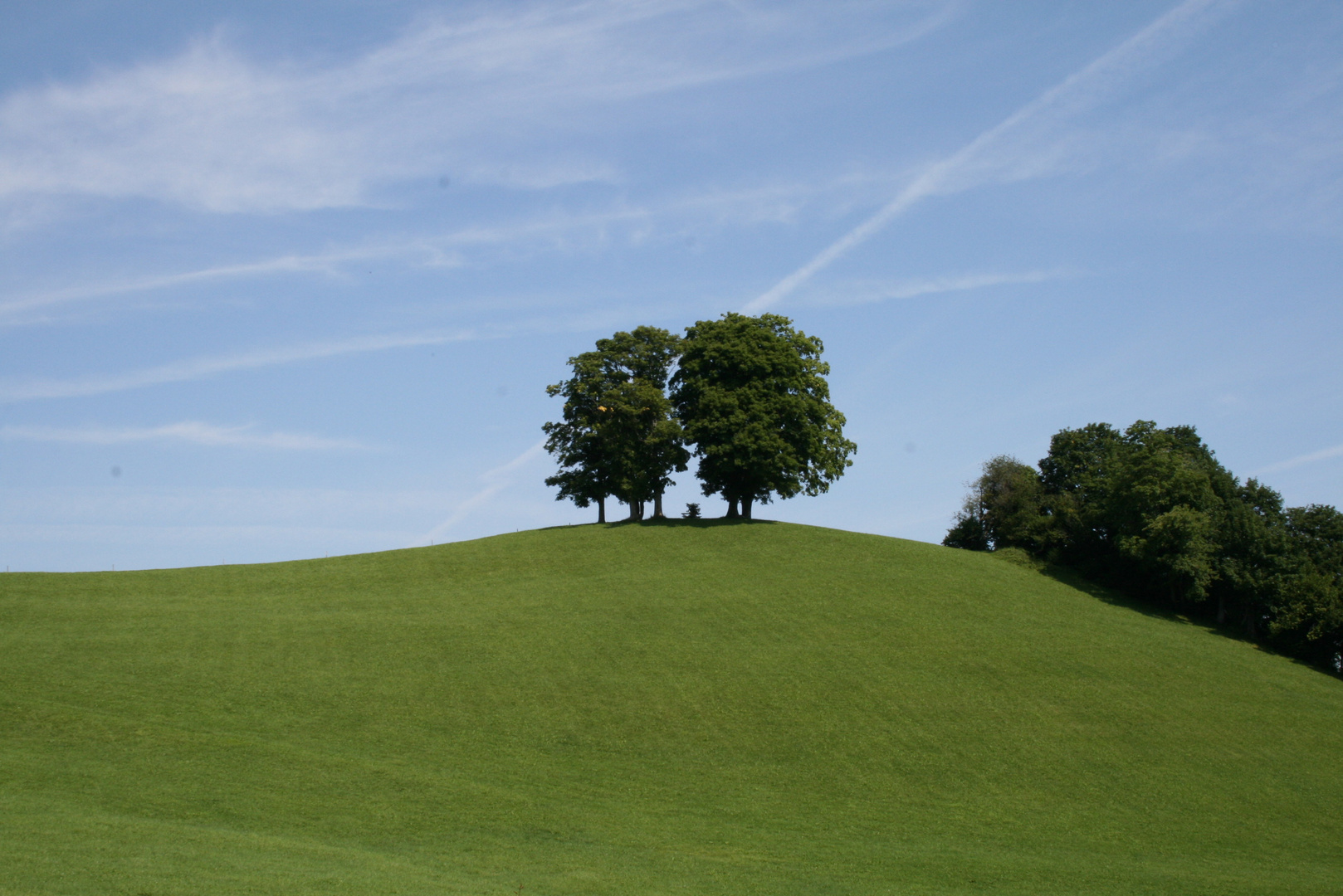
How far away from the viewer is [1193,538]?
5325 centimetres

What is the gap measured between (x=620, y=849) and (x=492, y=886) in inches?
197

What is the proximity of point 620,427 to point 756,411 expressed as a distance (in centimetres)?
971

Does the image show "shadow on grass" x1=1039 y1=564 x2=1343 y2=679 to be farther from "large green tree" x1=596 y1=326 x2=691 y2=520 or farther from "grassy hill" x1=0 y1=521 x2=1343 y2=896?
"large green tree" x1=596 y1=326 x2=691 y2=520

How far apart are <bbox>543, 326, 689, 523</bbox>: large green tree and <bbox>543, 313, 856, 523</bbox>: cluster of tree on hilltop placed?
0.27ft

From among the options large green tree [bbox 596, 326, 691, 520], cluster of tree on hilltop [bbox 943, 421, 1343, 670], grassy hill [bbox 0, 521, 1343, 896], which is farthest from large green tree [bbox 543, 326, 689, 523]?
cluster of tree on hilltop [bbox 943, 421, 1343, 670]

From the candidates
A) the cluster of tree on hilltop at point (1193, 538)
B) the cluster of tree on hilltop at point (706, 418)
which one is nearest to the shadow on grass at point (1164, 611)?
the cluster of tree on hilltop at point (1193, 538)

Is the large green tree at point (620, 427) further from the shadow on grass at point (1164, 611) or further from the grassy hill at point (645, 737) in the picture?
the shadow on grass at point (1164, 611)

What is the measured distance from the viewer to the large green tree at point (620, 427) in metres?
66.4

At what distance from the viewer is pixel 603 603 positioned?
48844 millimetres

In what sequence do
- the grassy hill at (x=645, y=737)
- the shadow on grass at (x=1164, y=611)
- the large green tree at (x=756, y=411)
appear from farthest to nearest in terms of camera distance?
the large green tree at (x=756, y=411), the shadow on grass at (x=1164, y=611), the grassy hill at (x=645, y=737)

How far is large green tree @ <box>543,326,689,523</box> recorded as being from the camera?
66.4 meters

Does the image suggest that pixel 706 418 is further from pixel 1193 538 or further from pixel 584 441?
pixel 1193 538

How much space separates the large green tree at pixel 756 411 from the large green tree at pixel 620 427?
202 centimetres

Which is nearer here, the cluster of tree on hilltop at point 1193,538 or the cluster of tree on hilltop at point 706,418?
the cluster of tree on hilltop at point 1193,538
